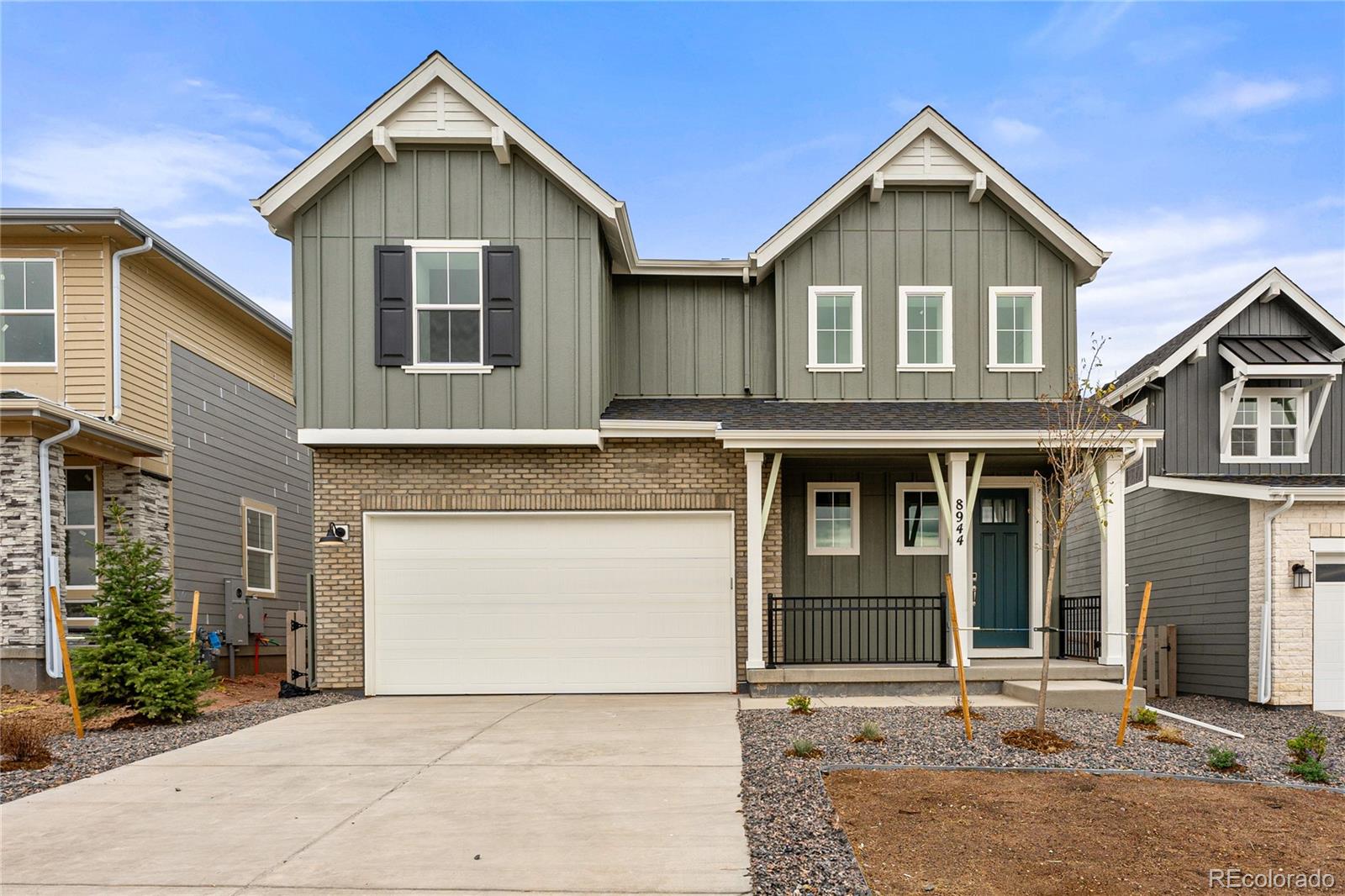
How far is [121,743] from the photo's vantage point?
8.50 meters

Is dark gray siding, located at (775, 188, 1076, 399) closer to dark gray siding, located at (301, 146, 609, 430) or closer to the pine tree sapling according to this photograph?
dark gray siding, located at (301, 146, 609, 430)

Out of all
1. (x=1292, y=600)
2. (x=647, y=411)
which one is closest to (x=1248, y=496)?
(x=1292, y=600)

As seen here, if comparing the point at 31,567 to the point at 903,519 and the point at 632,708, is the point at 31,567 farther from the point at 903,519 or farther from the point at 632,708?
the point at 903,519

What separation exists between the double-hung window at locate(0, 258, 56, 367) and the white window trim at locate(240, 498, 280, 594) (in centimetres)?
447

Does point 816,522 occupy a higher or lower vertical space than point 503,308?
lower

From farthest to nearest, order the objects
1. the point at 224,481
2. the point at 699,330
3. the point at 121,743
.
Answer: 1. the point at 224,481
2. the point at 699,330
3. the point at 121,743

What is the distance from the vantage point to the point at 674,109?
30.1 meters

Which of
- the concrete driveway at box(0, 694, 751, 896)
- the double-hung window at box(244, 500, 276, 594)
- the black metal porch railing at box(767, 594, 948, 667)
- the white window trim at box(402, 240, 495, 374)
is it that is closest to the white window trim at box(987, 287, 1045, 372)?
the black metal porch railing at box(767, 594, 948, 667)

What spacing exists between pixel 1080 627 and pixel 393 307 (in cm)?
999

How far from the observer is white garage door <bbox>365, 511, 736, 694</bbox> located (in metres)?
11.9

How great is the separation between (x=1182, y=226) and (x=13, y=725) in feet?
92.1

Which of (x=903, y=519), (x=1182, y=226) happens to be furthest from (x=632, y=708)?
(x=1182, y=226)

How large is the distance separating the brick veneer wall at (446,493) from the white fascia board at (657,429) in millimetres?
350

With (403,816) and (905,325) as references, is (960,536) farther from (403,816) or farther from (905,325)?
(403,816)
